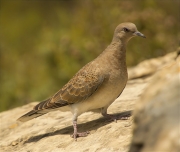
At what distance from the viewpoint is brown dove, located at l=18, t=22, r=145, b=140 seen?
4789 millimetres

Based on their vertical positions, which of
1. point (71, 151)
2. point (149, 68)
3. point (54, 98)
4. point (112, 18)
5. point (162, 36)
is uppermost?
point (112, 18)

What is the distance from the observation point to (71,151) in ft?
14.5

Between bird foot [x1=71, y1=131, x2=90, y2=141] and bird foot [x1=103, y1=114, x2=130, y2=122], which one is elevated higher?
bird foot [x1=103, y1=114, x2=130, y2=122]

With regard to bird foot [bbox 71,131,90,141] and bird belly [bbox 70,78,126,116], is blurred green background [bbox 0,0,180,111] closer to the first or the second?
bird belly [bbox 70,78,126,116]

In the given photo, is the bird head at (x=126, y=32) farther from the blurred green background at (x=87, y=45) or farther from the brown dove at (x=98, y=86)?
the blurred green background at (x=87, y=45)

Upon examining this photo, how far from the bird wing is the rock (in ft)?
6.79

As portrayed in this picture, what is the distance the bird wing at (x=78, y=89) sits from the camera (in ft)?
15.9

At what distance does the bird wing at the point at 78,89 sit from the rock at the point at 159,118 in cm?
207

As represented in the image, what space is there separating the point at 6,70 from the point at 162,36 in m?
5.16

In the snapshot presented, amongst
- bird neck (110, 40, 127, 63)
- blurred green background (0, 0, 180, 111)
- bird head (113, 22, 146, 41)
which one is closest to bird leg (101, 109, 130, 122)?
bird neck (110, 40, 127, 63)

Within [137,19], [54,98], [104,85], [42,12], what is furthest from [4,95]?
[42,12]

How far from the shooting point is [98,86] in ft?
15.7

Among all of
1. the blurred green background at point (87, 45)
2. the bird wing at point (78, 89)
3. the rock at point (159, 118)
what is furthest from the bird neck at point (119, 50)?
the blurred green background at point (87, 45)

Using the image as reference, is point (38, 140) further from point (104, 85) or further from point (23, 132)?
point (104, 85)
